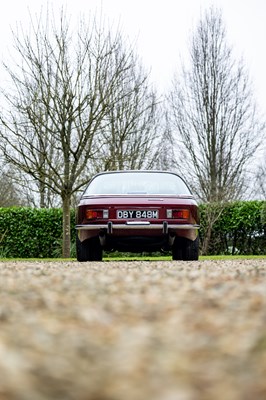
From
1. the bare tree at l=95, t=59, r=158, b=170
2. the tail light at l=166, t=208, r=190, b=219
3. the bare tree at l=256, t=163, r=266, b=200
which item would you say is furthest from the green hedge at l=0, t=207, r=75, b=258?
the bare tree at l=256, t=163, r=266, b=200

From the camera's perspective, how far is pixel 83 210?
32.1 ft

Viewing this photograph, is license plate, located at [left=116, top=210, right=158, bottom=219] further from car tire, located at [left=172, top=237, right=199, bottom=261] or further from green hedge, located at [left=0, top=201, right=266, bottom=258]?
green hedge, located at [left=0, top=201, right=266, bottom=258]

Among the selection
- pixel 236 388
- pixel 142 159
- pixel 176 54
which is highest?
pixel 176 54

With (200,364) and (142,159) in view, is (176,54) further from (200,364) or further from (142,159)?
(200,364)

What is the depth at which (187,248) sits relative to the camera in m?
10.3

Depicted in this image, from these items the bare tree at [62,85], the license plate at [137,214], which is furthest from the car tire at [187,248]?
the bare tree at [62,85]

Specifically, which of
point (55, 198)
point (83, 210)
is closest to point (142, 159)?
point (55, 198)

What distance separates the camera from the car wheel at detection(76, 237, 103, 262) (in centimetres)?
1025

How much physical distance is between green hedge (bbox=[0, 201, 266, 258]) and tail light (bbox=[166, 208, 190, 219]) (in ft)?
28.1

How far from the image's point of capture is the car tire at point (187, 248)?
1028 cm

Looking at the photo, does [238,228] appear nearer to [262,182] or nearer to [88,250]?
[88,250]

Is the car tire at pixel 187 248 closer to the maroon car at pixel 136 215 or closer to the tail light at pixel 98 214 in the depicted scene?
the maroon car at pixel 136 215

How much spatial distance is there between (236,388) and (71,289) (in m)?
2.29

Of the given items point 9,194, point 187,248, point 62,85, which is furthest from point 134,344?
point 9,194
